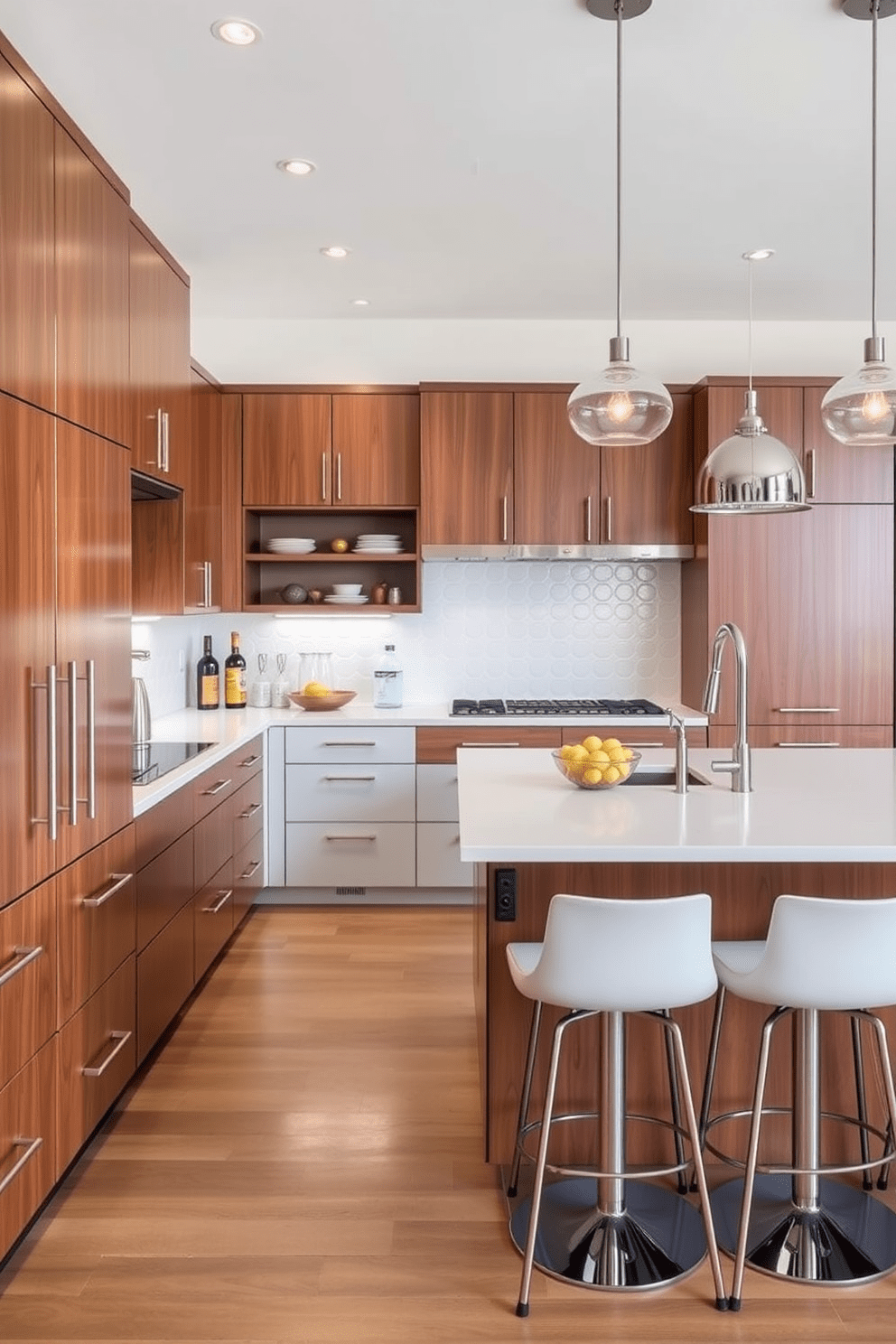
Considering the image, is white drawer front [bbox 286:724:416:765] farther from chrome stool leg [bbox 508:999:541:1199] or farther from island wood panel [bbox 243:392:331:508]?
chrome stool leg [bbox 508:999:541:1199]

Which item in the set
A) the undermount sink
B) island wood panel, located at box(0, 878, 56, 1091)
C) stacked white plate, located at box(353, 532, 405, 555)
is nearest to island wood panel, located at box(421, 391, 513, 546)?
stacked white plate, located at box(353, 532, 405, 555)

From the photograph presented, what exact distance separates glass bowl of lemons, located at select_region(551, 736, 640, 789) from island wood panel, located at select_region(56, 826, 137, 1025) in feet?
3.95

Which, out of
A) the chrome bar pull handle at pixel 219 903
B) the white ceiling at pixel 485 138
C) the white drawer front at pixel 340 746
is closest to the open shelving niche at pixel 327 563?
the white drawer front at pixel 340 746

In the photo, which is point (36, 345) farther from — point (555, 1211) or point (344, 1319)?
point (555, 1211)

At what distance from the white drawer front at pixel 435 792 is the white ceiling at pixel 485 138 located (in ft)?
7.11

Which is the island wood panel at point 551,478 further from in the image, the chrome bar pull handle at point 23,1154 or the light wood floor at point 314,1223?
the chrome bar pull handle at point 23,1154

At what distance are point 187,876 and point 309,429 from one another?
2377 mm

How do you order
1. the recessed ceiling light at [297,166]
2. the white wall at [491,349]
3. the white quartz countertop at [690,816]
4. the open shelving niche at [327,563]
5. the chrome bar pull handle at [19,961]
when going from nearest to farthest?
the chrome bar pull handle at [19,961]
the white quartz countertop at [690,816]
the recessed ceiling light at [297,166]
the white wall at [491,349]
the open shelving niche at [327,563]

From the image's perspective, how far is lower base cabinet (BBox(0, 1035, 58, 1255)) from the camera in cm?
203

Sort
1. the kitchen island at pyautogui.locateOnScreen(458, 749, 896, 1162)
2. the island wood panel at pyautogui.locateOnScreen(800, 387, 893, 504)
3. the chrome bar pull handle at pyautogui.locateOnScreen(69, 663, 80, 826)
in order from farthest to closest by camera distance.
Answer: the island wood panel at pyautogui.locateOnScreen(800, 387, 893, 504)
the kitchen island at pyautogui.locateOnScreen(458, 749, 896, 1162)
the chrome bar pull handle at pyautogui.locateOnScreen(69, 663, 80, 826)

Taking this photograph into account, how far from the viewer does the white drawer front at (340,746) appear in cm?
475

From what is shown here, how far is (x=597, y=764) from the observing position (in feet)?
9.08

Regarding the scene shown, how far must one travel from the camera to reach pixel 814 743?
4.64 meters

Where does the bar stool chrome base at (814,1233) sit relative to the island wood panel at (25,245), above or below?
below
